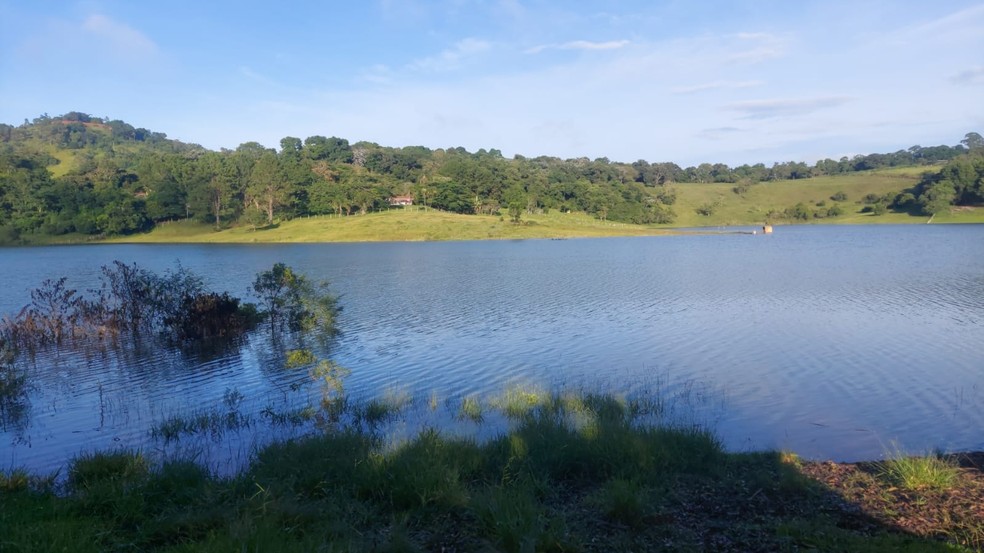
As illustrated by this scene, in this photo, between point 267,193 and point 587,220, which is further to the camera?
point 587,220

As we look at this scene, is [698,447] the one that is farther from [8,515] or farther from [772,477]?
[8,515]

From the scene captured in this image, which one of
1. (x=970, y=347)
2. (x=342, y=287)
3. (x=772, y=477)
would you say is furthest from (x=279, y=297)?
(x=970, y=347)

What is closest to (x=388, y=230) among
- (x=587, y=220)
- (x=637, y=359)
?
(x=587, y=220)

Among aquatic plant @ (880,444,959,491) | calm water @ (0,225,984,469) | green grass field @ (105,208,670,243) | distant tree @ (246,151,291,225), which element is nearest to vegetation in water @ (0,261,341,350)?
calm water @ (0,225,984,469)

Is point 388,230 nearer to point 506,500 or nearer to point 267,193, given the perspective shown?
point 267,193

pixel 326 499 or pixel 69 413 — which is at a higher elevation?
pixel 326 499

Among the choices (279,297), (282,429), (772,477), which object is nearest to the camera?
(772,477)

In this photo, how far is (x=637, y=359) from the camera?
20.3 metres

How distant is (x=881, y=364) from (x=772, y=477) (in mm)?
11907

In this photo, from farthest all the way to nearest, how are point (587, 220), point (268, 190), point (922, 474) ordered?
point (587, 220) → point (268, 190) → point (922, 474)

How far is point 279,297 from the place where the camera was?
27.8m

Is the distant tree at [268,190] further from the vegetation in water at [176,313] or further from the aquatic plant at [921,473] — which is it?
the aquatic plant at [921,473]

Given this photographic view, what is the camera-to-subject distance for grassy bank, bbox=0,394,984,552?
23.1 feet

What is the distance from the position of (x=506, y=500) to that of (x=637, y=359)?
13.2 meters
